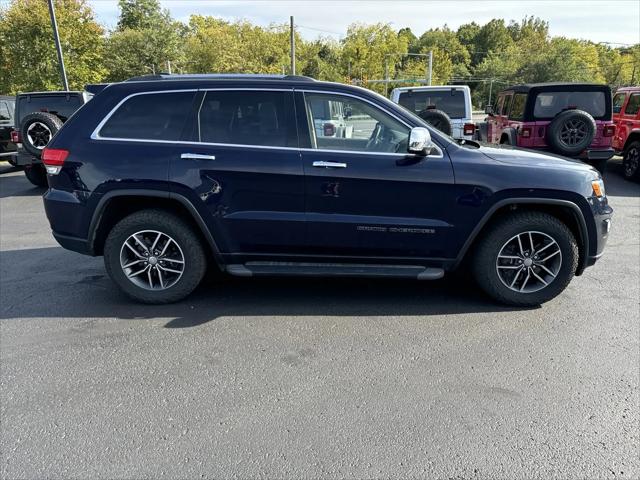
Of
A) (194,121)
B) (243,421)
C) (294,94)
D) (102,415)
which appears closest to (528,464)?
(243,421)

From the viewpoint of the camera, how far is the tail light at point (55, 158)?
3809mm

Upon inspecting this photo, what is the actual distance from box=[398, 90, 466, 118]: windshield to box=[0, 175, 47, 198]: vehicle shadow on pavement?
817 cm

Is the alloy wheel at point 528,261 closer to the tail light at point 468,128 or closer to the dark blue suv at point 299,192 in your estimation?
the dark blue suv at point 299,192

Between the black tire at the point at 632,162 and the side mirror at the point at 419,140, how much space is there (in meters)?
8.58

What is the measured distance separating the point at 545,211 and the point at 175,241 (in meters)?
3.15

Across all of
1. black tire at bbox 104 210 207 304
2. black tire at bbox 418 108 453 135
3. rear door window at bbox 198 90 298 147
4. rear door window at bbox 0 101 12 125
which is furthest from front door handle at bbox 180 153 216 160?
rear door window at bbox 0 101 12 125

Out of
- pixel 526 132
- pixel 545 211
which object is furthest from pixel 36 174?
pixel 526 132

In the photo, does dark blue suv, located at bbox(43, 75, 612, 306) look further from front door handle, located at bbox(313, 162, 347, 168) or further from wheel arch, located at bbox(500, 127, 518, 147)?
wheel arch, located at bbox(500, 127, 518, 147)

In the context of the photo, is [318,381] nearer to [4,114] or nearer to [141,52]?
[4,114]

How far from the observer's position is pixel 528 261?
12.9ft

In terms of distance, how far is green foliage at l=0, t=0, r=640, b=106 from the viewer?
1902 cm

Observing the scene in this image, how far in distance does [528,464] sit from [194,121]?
3.31m

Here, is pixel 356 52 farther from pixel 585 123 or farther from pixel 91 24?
pixel 585 123

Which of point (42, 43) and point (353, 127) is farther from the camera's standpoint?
point (42, 43)
